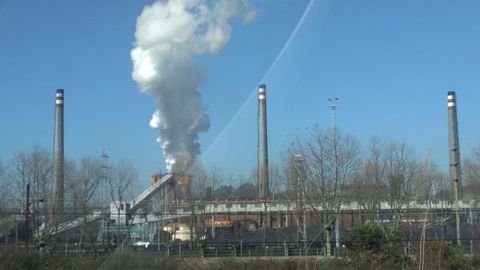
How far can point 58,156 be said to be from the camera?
75625 mm

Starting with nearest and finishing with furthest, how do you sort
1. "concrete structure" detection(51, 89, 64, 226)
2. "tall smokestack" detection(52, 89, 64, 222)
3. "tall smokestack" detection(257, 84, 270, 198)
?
"concrete structure" detection(51, 89, 64, 226), "tall smokestack" detection(52, 89, 64, 222), "tall smokestack" detection(257, 84, 270, 198)

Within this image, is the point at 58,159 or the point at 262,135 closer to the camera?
the point at 58,159

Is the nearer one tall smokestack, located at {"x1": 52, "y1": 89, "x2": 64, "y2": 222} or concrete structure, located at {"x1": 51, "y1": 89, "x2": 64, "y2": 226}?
concrete structure, located at {"x1": 51, "y1": 89, "x2": 64, "y2": 226}

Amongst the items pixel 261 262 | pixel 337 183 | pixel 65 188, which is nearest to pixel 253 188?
pixel 65 188

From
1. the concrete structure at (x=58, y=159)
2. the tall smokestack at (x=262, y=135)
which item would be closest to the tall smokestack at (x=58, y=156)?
the concrete structure at (x=58, y=159)

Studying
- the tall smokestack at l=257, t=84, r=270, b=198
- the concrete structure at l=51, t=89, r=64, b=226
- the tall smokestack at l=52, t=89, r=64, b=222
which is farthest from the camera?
the tall smokestack at l=257, t=84, r=270, b=198

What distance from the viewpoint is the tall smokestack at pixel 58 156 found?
6331cm

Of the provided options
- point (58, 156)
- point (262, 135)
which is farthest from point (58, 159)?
point (262, 135)

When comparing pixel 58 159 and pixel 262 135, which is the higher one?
pixel 262 135

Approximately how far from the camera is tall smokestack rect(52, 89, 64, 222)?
63312 mm

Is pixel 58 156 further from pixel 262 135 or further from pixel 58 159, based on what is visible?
pixel 262 135

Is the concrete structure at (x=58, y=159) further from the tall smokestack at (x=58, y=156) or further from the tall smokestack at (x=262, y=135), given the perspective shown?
the tall smokestack at (x=262, y=135)

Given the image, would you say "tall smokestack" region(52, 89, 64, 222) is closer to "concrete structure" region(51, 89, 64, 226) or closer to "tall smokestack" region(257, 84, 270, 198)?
"concrete structure" region(51, 89, 64, 226)

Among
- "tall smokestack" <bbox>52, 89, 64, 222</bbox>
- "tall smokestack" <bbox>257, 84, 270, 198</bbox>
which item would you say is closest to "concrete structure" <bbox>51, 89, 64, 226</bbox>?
"tall smokestack" <bbox>52, 89, 64, 222</bbox>
